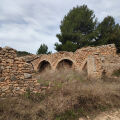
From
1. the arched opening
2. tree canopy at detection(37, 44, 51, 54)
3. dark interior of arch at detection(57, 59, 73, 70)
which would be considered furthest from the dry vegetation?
tree canopy at detection(37, 44, 51, 54)

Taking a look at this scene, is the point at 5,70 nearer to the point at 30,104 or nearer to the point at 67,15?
the point at 30,104

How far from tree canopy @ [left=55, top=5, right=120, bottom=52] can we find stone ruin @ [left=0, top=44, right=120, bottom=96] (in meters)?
6.85

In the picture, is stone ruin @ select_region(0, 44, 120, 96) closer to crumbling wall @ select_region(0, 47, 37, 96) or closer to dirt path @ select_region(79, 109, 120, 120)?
crumbling wall @ select_region(0, 47, 37, 96)

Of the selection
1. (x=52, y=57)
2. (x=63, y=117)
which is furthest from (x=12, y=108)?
(x=52, y=57)

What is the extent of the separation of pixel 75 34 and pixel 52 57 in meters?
8.41

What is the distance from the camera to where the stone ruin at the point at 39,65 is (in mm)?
3803

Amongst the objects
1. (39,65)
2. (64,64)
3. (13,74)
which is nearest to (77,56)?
(64,64)

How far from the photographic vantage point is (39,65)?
14.2 m

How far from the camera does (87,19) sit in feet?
67.9

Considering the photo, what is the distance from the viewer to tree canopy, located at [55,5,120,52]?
19.1m

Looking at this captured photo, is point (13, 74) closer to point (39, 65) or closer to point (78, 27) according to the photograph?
point (39, 65)

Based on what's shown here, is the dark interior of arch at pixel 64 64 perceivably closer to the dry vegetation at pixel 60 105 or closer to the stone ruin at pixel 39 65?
the stone ruin at pixel 39 65

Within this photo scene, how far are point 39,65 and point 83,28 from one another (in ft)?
37.5

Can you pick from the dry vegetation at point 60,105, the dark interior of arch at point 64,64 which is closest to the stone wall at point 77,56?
the dark interior of arch at point 64,64
